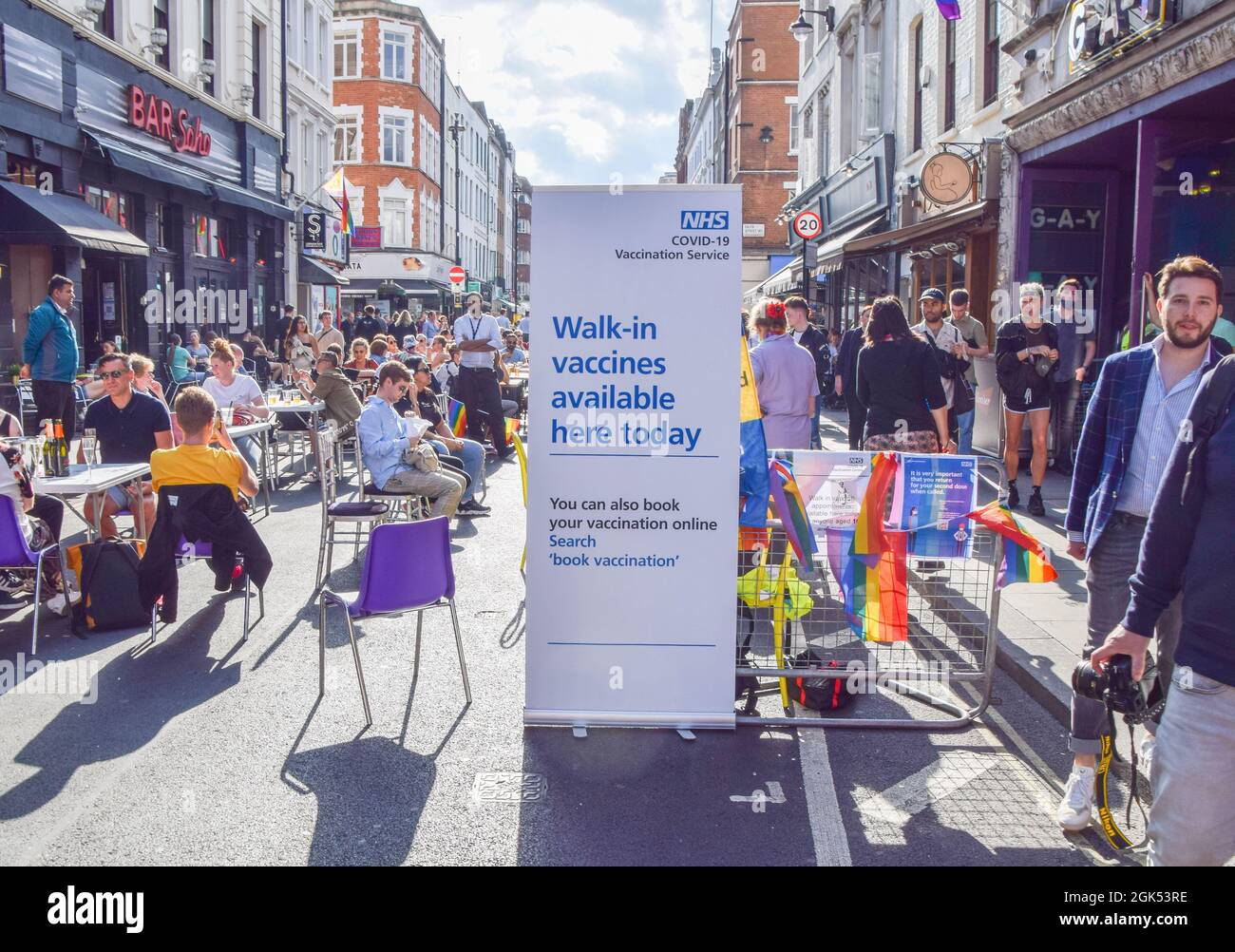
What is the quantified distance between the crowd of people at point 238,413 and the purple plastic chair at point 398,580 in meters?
1.75

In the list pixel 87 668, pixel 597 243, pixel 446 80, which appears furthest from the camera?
pixel 446 80

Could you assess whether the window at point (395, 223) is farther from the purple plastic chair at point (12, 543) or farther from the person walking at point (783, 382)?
the purple plastic chair at point (12, 543)

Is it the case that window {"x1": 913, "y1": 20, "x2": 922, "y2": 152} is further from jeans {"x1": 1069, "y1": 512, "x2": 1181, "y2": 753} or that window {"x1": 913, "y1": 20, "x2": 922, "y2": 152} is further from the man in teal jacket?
jeans {"x1": 1069, "y1": 512, "x2": 1181, "y2": 753}

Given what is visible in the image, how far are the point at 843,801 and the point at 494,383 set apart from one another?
10700 millimetres

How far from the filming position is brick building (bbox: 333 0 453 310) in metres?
50.3

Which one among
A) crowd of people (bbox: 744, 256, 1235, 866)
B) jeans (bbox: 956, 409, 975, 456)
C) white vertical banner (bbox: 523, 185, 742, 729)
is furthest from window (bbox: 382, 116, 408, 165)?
white vertical banner (bbox: 523, 185, 742, 729)

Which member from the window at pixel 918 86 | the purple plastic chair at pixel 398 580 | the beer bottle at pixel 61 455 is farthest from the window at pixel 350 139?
the purple plastic chair at pixel 398 580

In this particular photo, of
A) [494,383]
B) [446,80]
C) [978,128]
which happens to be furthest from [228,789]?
[446,80]

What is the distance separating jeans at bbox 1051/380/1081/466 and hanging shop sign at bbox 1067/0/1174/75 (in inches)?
131

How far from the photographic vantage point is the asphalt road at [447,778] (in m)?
4.00

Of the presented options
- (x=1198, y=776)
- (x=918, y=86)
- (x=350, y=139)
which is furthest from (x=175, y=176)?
(x=350, y=139)

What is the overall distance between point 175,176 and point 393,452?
14.8 m
